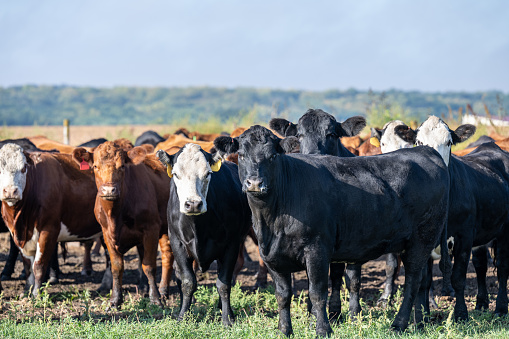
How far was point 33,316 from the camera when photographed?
7.14 metres

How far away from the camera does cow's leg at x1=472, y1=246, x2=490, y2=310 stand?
25.0 feet

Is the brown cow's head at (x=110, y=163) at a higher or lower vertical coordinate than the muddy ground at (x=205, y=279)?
higher

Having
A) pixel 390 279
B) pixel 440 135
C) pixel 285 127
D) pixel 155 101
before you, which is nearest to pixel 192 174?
pixel 285 127

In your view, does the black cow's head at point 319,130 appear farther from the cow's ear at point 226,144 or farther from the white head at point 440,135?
the cow's ear at point 226,144

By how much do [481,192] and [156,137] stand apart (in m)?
10.1

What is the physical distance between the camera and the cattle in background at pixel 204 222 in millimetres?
6523

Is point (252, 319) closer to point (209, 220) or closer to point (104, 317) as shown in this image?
point (209, 220)

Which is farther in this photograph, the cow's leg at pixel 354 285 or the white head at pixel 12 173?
the white head at pixel 12 173

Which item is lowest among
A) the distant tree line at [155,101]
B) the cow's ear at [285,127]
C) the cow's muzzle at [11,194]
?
the cow's muzzle at [11,194]

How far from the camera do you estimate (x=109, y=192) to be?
24.1 feet

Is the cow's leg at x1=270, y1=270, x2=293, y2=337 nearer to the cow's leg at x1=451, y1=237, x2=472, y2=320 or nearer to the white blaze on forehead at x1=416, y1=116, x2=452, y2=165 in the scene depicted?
the cow's leg at x1=451, y1=237, x2=472, y2=320

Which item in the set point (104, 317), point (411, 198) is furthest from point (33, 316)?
point (411, 198)

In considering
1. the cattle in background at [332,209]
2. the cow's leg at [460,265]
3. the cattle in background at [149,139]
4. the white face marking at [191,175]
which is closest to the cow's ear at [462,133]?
the cow's leg at [460,265]

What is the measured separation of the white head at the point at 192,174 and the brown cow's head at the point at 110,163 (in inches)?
42.6
